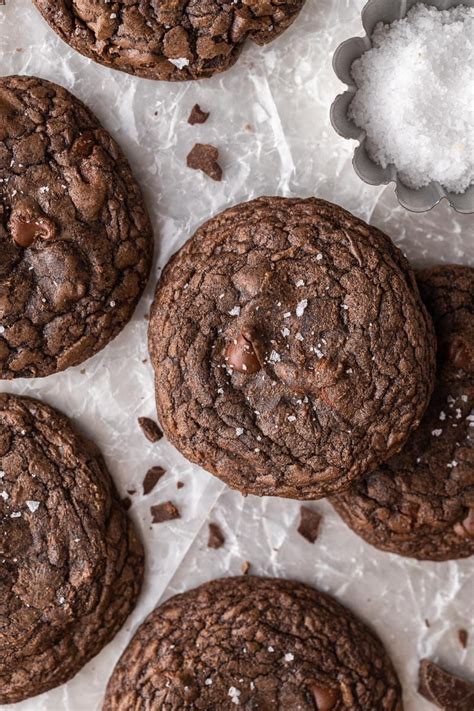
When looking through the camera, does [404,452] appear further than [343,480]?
Yes

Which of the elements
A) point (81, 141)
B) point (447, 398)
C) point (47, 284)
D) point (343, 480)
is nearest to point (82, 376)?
point (47, 284)

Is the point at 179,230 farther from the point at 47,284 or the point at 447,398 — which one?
the point at 447,398

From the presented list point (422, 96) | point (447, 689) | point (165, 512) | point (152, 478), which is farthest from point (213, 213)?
point (447, 689)

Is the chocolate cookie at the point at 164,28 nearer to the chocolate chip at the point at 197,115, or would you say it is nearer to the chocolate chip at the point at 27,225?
the chocolate chip at the point at 197,115

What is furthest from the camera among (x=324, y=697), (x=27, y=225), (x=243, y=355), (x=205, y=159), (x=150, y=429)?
(x=150, y=429)

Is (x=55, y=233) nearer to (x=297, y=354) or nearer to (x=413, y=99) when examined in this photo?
(x=297, y=354)

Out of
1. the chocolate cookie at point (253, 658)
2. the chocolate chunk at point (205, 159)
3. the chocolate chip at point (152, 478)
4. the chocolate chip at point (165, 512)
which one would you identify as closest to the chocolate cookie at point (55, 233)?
the chocolate chunk at point (205, 159)
